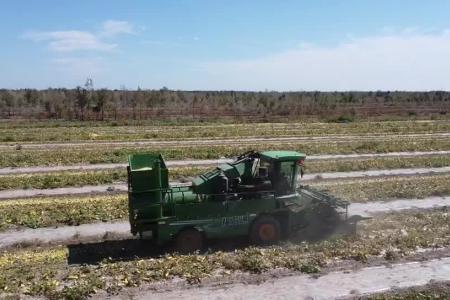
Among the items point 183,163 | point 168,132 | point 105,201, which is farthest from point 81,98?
point 105,201

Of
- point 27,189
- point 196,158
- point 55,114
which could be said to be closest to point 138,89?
point 55,114

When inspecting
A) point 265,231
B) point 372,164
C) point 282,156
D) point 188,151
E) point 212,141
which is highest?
point 282,156

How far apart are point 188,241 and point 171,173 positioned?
1093cm

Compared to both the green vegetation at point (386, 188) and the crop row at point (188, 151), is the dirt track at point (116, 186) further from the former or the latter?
the crop row at point (188, 151)

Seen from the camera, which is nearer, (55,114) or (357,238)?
(357,238)

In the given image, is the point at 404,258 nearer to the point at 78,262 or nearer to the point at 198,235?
the point at 198,235

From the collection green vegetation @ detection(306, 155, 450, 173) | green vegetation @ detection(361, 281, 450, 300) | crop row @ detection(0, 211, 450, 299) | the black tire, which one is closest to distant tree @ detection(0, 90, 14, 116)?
green vegetation @ detection(306, 155, 450, 173)

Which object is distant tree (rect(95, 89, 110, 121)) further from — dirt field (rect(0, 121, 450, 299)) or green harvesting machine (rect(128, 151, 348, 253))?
green harvesting machine (rect(128, 151, 348, 253))

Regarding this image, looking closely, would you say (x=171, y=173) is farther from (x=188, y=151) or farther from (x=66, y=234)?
(x=66, y=234)

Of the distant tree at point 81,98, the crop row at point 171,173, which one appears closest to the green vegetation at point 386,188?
the crop row at point 171,173

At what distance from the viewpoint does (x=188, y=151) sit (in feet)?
104

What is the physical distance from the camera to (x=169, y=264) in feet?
39.9

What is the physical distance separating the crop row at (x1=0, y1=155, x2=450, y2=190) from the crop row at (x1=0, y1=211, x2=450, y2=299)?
345 inches

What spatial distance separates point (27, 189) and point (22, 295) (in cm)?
1199
